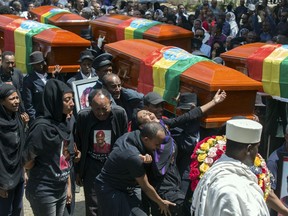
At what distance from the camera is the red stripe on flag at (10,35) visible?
27.3 feet

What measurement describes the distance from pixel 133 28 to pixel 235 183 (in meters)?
5.52

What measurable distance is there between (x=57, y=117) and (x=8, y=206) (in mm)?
880

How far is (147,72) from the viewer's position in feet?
19.9

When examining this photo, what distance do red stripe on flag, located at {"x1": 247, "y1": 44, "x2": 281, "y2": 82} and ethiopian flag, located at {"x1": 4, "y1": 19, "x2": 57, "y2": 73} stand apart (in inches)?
124

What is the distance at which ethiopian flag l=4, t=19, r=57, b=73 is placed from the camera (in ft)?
26.1

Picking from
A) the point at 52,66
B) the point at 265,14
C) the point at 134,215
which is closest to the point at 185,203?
the point at 134,215

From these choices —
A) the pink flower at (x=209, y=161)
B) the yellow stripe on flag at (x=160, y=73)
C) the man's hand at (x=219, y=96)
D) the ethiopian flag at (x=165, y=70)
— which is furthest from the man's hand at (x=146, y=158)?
the yellow stripe on flag at (x=160, y=73)

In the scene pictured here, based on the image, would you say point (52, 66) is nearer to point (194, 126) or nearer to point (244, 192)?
point (194, 126)

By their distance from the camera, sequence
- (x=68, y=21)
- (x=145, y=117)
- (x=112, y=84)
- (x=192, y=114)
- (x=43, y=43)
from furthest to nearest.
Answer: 1. (x=68, y=21)
2. (x=43, y=43)
3. (x=112, y=84)
4. (x=192, y=114)
5. (x=145, y=117)

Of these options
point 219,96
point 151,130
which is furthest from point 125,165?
point 219,96

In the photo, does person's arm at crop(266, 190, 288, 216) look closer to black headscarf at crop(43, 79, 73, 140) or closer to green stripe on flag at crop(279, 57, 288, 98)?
black headscarf at crop(43, 79, 73, 140)

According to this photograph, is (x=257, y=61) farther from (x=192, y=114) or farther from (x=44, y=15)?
(x=44, y=15)

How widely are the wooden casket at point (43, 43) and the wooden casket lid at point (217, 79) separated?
2.49 metres

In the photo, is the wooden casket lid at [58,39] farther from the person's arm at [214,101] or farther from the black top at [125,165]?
the black top at [125,165]
